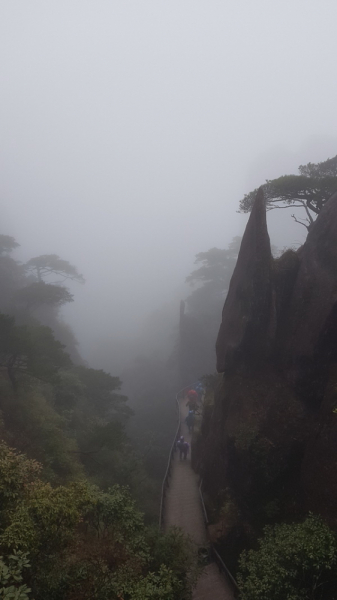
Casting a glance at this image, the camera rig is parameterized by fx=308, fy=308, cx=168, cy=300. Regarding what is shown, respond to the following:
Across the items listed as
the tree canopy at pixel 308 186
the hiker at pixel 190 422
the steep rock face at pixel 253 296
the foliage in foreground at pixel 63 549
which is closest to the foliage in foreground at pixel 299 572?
the foliage in foreground at pixel 63 549

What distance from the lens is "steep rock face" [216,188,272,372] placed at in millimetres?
15234

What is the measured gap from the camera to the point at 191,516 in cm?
1541

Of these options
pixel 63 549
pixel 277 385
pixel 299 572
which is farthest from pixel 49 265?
pixel 299 572

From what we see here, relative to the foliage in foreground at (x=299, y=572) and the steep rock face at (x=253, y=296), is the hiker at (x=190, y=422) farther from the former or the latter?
the foliage in foreground at (x=299, y=572)

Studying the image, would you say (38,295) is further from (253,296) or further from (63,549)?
(63,549)

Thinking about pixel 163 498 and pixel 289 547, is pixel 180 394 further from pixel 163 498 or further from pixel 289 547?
pixel 289 547

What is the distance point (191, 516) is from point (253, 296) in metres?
11.4

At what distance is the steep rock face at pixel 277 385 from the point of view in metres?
11.6

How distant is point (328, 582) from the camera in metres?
7.32

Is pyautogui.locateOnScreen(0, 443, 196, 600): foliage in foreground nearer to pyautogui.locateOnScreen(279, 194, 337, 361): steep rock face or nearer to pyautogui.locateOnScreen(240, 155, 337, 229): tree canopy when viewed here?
pyautogui.locateOnScreen(279, 194, 337, 361): steep rock face

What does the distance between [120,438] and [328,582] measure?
1218 cm

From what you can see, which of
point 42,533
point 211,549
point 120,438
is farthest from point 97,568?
point 120,438

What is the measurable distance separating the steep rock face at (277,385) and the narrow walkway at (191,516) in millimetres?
1245

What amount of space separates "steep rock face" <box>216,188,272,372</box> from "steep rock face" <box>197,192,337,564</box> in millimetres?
50
